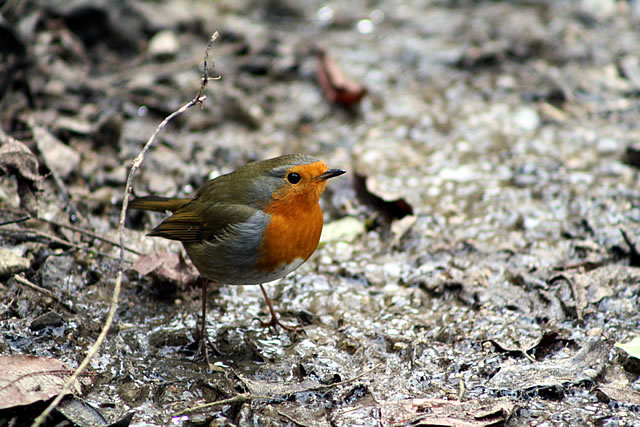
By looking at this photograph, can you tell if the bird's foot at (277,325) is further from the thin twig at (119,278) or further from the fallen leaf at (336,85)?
the fallen leaf at (336,85)

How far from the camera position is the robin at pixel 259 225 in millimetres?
3637

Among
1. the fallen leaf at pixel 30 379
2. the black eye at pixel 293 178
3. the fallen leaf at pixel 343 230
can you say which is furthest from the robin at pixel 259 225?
the fallen leaf at pixel 343 230

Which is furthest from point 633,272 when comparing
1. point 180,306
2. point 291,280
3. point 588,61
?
point 588,61

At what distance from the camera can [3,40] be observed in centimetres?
515

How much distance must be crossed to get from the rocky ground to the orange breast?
55 cm

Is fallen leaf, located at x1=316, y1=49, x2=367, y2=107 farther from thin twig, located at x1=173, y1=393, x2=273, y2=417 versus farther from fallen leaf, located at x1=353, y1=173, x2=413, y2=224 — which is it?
thin twig, located at x1=173, y1=393, x2=273, y2=417

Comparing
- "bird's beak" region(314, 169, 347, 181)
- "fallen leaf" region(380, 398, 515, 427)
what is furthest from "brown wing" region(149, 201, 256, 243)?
"fallen leaf" region(380, 398, 515, 427)

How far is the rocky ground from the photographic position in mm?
3375

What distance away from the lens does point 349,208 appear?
16.9 feet

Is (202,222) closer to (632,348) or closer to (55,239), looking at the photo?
(55,239)

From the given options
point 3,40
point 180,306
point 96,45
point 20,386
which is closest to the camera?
point 20,386

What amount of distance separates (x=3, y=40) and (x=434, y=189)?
3.60 m

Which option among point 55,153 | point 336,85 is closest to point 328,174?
point 55,153

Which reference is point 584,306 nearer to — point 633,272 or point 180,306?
point 633,272
